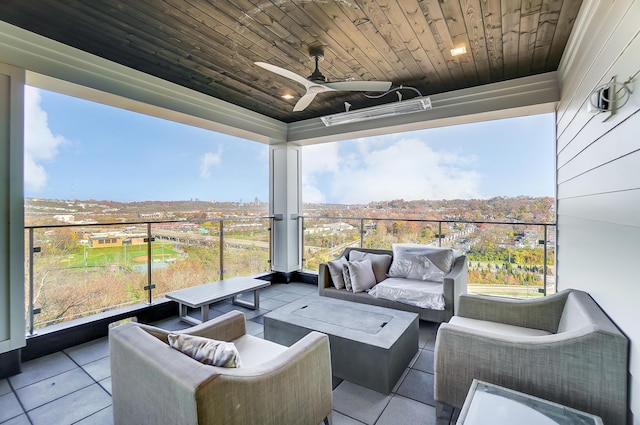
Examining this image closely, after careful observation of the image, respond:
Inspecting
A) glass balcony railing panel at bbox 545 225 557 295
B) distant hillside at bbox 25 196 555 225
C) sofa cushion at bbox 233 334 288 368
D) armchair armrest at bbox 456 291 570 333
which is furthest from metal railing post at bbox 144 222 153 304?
glass balcony railing panel at bbox 545 225 557 295

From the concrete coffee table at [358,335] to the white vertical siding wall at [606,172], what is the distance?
125 centimetres

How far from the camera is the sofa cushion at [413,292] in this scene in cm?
317

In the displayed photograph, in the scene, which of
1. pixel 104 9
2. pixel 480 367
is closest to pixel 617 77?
pixel 480 367

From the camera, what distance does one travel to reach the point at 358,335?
7.32 feet

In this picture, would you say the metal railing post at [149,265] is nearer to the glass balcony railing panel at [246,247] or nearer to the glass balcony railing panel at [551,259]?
the glass balcony railing panel at [246,247]

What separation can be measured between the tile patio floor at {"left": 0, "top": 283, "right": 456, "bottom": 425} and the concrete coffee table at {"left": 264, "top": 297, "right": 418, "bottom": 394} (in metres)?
0.11

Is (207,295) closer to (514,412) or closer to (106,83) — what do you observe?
(106,83)

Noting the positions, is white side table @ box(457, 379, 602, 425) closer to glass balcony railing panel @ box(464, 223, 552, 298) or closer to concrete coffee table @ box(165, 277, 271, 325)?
concrete coffee table @ box(165, 277, 271, 325)

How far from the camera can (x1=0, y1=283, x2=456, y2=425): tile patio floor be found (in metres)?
1.91

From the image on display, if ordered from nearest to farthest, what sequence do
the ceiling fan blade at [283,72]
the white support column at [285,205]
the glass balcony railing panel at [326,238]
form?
the ceiling fan blade at [283,72] → the glass balcony railing panel at [326,238] → the white support column at [285,205]

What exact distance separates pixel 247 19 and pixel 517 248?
13.4ft

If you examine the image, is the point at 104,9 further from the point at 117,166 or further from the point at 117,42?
the point at 117,166

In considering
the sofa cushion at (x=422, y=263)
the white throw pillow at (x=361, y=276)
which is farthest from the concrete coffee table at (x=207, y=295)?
the sofa cushion at (x=422, y=263)

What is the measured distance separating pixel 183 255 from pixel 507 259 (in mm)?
4420
